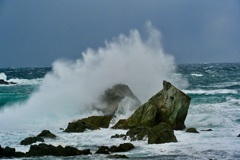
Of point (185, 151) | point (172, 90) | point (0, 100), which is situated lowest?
point (185, 151)

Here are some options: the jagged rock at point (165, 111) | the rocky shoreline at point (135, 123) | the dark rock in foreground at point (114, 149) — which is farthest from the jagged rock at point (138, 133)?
the jagged rock at point (165, 111)

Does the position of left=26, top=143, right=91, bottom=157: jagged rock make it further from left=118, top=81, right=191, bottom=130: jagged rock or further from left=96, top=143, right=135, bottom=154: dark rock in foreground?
left=118, top=81, right=191, bottom=130: jagged rock

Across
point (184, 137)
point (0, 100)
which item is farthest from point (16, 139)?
point (0, 100)

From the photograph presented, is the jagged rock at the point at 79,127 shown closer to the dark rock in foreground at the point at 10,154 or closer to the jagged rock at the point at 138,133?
the jagged rock at the point at 138,133

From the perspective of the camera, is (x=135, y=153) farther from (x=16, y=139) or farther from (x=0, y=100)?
(x=0, y=100)

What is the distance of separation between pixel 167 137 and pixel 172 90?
5.20 m

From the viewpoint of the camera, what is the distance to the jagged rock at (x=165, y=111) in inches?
872

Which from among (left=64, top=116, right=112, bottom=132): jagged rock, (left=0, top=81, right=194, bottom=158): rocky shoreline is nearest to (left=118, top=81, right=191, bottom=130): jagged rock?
(left=0, top=81, right=194, bottom=158): rocky shoreline

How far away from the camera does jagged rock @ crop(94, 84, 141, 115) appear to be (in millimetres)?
27256

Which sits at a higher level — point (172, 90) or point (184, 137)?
point (172, 90)

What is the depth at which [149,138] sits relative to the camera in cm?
1766

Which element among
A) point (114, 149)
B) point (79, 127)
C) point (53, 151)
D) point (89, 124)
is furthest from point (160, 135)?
point (89, 124)

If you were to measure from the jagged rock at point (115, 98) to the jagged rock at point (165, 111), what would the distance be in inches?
176

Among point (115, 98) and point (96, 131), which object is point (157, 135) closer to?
point (96, 131)
